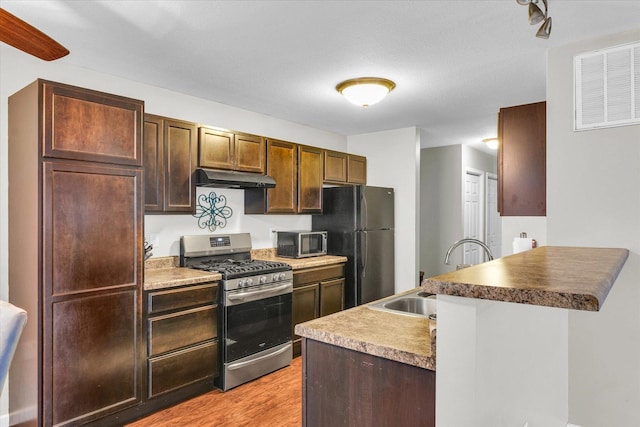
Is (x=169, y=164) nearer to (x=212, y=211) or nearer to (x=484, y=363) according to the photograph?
(x=212, y=211)

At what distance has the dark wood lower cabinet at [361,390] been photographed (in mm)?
1246

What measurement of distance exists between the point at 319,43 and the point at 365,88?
2.45ft

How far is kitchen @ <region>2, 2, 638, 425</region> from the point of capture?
2279 mm

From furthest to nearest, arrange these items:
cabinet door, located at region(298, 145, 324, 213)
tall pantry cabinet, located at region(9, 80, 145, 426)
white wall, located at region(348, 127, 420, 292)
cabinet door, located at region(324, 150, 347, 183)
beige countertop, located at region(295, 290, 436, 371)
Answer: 1. white wall, located at region(348, 127, 420, 292)
2. cabinet door, located at region(324, 150, 347, 183)
3. cabinet door, located at region(298, 145, 324, 213)
4. tall pantry cabinet, located at region(9, 80, 145, 426)
5. beige countertop, located at region(295, 290, 436, 371)

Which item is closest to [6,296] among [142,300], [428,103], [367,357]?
[142,300]

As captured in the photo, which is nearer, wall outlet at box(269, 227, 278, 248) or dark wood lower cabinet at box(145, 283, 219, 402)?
dark wood lower cabinet at box(145, 283, 219, 402)

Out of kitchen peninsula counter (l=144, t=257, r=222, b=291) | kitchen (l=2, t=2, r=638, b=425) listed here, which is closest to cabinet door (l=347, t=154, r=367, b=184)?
kitchen (l=2, t=2, r=638, b=425)

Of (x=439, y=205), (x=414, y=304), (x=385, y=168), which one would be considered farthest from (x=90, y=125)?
(x=439, y=205)

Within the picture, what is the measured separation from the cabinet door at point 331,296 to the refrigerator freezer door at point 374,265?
0.65 ft

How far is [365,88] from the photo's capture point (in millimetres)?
3098

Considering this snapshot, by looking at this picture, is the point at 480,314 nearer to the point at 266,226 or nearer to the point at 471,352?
the point at 471,352

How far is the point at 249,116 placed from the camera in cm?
411

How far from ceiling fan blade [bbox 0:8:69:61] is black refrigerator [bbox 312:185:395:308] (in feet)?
10.2

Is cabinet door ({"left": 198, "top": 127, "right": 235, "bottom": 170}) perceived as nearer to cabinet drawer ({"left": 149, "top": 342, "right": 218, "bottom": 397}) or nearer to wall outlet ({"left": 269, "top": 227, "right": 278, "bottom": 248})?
wall outlet ({"left": 269, "top": 227, "right": 278, "bottom": 248})
